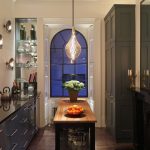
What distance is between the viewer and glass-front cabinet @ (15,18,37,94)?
6621 millimetres

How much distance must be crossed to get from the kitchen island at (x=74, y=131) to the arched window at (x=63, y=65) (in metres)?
3.49

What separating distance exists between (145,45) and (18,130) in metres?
2.64

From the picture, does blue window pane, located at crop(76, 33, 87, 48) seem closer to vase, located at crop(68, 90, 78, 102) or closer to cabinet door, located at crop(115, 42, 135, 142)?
cabinet door, located at crop(115, 42, 135, 142)

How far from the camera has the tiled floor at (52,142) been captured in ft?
16.6

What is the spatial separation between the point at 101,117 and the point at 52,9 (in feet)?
9.54

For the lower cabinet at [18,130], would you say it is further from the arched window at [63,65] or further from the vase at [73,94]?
the arched window at [63,65]

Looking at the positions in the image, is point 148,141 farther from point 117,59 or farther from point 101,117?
point 101,117

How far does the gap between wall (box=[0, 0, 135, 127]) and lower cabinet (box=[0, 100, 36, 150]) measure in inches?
62.3

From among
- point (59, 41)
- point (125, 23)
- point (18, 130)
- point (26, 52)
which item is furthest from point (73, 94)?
point (59, 41)

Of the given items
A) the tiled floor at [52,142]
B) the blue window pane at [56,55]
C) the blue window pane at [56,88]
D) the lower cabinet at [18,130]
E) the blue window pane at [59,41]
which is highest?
the blue window pane at [59,41]

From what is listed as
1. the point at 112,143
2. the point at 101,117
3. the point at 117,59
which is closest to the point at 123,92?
the point at 117,59

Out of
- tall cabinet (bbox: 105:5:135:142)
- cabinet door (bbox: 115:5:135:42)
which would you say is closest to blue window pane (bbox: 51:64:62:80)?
tall cabinet (bbox: 105:5:135:142)

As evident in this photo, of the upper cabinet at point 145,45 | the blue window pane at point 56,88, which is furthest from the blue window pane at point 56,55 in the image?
the upper cabinet at point 145,45

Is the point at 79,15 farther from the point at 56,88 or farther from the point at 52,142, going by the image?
the point at 52,142
